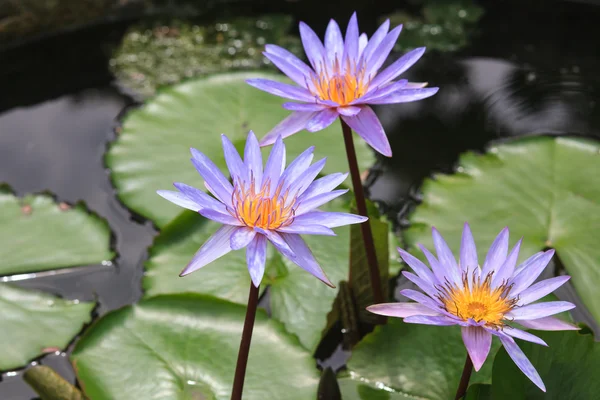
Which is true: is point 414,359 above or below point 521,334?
below

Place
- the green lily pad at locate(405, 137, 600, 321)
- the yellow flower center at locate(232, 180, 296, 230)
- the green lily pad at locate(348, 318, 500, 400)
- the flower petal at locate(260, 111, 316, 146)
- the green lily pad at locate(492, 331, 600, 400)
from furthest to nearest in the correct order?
the green lily pad at locate(405, 137, 600, 321) → the green lily pad at locate(348, 318, 500, 400) → the flower petal at locate(260, 111, 316, 146) → the green lily pad at locate(492, 331, 600, 400) → the yellow flower center at locate(232, 180, 296, 230)

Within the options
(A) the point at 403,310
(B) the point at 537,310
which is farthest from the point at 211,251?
(B) the point at 537,310

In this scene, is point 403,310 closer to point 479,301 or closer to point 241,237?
point 479,301

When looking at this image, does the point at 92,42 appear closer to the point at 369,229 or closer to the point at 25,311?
the point at 25,311

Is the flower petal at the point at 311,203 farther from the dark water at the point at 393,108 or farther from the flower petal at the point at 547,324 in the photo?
the dark water at the point at 393,108

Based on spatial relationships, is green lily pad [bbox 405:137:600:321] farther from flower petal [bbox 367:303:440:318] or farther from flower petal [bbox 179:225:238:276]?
flower petal [bbox 179:225:238:276]

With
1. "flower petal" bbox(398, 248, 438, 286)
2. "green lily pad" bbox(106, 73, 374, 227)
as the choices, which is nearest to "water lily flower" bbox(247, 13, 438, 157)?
"flower petal" bbox(398, 248, 438, 286)

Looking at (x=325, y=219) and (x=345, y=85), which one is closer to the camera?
(x=325, y=219)

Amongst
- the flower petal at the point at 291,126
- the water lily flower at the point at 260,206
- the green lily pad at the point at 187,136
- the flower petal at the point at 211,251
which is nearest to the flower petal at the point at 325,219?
the water lily flower at the point at 260,206
